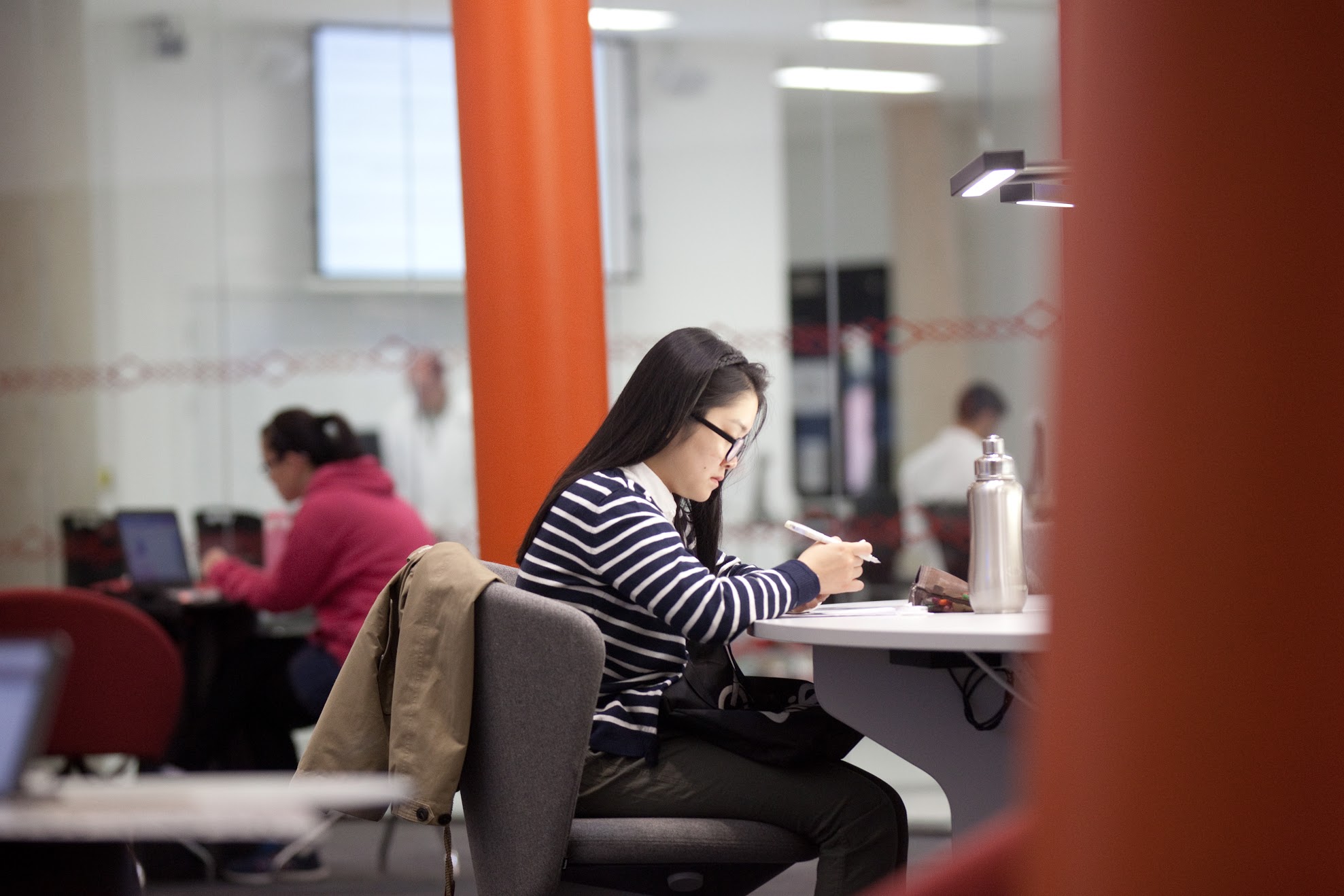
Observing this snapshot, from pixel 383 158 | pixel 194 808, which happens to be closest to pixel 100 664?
pixel 194 808

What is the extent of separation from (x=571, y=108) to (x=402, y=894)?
83.1 inches

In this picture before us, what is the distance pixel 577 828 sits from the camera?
1842 mm

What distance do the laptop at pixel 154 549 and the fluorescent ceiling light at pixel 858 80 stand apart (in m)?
→ 2.76

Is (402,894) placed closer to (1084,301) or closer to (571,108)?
(571,108)

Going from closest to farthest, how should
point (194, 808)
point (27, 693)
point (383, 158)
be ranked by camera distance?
point (194, 808) < point (27, 693) < point (383, 158)

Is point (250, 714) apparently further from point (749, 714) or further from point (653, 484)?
point (749, 714)

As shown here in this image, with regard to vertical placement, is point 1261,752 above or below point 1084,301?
below

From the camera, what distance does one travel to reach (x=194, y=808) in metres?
0.74

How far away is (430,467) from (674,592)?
12.2 ft

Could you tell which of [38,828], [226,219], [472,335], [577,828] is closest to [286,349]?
[226,219]

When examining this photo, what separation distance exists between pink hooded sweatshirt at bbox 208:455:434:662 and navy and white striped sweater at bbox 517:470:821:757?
2068mm

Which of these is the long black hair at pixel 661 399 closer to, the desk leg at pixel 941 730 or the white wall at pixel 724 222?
the desk leg at pixel 941 730

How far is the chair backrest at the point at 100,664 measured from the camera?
8.35 feet

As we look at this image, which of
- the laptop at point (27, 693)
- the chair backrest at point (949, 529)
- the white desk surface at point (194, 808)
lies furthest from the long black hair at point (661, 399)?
the chair backrest at point (949, 529)
